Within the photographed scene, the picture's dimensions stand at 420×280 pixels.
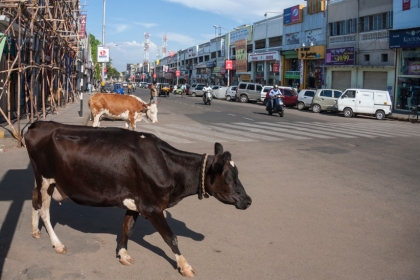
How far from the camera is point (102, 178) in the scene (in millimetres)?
5066

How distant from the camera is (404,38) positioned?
34.7 meters

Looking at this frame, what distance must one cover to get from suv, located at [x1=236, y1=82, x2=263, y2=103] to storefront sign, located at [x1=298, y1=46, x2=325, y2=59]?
604cm

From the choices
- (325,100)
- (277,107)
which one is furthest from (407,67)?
(277,107)

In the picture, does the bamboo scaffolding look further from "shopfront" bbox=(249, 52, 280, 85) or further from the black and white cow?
"shopfront" bbox=(249, 52, 280, 85)

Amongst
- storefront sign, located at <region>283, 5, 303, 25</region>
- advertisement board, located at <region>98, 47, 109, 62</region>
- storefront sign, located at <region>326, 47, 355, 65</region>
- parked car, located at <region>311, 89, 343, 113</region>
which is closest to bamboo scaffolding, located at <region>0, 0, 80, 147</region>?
parked car, located at <region>311, 89, 343, 113</region>

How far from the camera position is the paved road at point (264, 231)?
17.1 feet

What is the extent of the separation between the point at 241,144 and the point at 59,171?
1033 cm

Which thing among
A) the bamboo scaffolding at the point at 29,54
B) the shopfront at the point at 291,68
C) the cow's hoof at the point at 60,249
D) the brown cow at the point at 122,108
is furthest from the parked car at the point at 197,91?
the cow's hoof at the point at 60,249

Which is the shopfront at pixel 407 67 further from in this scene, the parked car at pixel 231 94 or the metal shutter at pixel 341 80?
the parked car at pixel 231 94

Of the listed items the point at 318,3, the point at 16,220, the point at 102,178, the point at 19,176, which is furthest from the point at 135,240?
the point at 318,3

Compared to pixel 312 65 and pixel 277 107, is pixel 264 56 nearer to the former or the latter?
pixel 312 65

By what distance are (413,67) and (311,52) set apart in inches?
567

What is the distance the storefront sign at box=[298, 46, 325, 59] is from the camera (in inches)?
1825

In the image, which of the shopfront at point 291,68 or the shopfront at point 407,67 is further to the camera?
the shopfront at point 291,68
